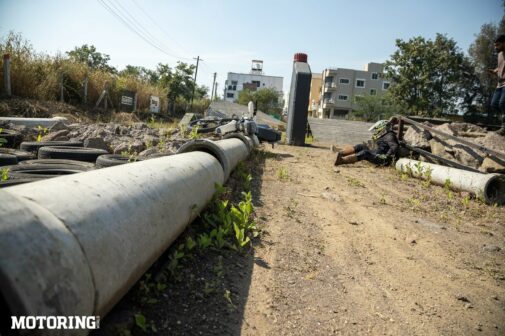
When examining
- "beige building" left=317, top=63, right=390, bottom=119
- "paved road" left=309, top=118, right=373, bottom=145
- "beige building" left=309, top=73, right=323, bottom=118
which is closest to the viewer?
"paved road" left=309, top=118, right=373, bottom=145

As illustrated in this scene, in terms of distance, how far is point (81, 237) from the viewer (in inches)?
54.4

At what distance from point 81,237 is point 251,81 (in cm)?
11094

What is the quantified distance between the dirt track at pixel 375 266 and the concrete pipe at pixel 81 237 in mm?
843

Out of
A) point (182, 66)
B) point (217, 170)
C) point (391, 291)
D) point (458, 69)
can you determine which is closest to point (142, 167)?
point (217, 170)

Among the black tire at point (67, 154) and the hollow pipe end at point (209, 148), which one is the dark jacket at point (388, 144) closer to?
the hollow pipe end at point (209, 148)

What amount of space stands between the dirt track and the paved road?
12314mm

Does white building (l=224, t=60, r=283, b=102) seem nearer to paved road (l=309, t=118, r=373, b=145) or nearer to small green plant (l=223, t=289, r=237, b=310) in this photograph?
paved road (l=309, t=118, r=373, b=145)

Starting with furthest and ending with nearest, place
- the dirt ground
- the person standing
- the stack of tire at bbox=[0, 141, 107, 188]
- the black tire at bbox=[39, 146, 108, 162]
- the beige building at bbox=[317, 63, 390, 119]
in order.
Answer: the beige building at bbox=[317, 63, 390, 119], the person standing, the black tire at bbox=[39, 146, 108, 162], the stack of tire at bbox=[0, 141, 107, 188], the dirt ground

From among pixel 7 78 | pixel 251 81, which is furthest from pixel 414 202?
pixel 251 81

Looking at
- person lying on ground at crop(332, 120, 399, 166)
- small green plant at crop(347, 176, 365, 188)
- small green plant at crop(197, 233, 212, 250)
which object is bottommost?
small green plant at crop(197, 233, 212, 250)

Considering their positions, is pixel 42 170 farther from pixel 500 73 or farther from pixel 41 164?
pixel 500 73

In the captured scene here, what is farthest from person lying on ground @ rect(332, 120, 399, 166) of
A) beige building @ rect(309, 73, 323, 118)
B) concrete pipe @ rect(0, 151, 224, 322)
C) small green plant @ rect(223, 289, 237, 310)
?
beige building @ rect(309, 73, 323, 118)

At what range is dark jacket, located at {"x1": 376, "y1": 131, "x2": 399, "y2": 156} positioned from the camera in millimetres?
8984

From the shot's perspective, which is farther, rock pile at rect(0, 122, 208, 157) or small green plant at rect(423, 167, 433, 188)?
small green plant at rect(423, 167, 433, 188)
